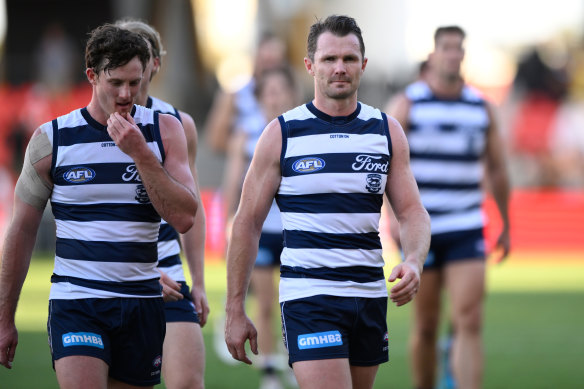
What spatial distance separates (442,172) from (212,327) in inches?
241

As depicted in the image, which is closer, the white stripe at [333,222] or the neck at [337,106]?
the white stripe at [333,222]

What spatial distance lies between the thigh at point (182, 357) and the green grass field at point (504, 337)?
11.4ft

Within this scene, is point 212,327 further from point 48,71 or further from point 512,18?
point 512,18

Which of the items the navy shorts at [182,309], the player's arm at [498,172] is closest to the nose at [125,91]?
the navy shorts at [182,309]

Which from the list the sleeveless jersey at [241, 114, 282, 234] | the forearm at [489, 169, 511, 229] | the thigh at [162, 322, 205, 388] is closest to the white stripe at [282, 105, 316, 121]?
the thigh at [162, 322, 205, 388]

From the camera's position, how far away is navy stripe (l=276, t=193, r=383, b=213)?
5543 millimetres

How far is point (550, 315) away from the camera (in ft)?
47.7

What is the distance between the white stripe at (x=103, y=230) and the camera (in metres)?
5.38

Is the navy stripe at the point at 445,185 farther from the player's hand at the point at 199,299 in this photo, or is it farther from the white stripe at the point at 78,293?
the white stripe at the point at 78,293

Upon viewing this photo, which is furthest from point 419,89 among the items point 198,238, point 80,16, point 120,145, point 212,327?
point 80,16

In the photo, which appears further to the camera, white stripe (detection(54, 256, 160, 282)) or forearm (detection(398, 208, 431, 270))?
forearm (detection(398, 208, 431, 270))

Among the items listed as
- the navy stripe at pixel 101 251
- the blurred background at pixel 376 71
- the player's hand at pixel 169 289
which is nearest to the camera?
the navy stripe at pixel 101 251

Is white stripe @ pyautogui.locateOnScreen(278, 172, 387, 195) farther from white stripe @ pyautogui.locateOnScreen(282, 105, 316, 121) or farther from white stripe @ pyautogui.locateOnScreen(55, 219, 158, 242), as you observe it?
white stripe @ pyautogui.locateOnScreen(55, 219, 158, 242)

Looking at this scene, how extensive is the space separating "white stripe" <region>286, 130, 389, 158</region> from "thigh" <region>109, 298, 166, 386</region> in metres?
1.10
